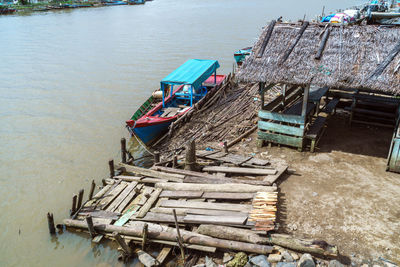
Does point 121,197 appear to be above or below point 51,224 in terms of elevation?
above

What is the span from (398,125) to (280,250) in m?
5.75

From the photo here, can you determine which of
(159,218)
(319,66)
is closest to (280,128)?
(319,66)

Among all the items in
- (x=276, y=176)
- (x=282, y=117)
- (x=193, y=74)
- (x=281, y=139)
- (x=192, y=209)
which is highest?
(x=193, y=74)

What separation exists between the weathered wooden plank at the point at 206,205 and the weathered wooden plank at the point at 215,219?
15.8 inches

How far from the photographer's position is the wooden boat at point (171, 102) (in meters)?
14.3

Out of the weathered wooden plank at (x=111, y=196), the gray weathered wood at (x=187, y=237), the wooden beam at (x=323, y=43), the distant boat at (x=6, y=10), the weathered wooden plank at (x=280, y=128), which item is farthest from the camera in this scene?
the distant boat at (x=6, y=10)

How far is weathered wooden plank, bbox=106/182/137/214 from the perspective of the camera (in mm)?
9898

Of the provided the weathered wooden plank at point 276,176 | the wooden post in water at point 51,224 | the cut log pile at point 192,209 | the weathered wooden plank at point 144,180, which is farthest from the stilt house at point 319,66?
the wooden post in water at point 51,224

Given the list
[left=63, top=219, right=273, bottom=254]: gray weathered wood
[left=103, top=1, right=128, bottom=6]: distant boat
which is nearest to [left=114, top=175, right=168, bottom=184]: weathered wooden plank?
[left=63, top=219, right=273, bottom=254]: gray weathered wood

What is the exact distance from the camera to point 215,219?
810 centimetres

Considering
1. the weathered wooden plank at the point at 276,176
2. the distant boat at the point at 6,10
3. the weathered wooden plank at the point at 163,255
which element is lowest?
the weathered wooden plank at the point at 163,255

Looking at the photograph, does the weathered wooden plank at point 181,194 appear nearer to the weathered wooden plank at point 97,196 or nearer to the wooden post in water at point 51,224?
the weathered wooden plank at point 97,196

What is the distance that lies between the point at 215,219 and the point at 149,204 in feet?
7.61

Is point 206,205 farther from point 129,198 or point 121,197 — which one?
point 121,197
